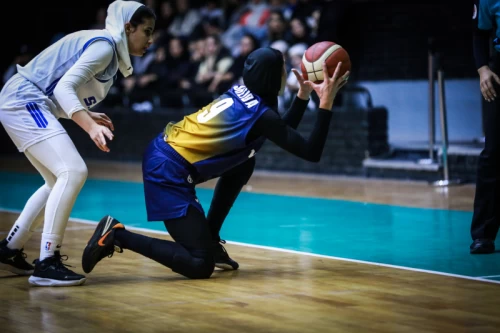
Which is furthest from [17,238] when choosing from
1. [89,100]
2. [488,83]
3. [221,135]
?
[488,83]

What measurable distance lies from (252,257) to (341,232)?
135 cm

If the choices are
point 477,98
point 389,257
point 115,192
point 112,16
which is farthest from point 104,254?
point 477,98

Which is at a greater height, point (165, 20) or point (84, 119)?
point (84, 119)

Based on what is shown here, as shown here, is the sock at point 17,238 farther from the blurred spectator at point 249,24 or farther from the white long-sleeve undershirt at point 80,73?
the blurred spectator at point 249,24

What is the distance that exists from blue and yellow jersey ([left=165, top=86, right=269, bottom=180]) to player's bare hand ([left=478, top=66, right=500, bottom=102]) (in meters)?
1.59

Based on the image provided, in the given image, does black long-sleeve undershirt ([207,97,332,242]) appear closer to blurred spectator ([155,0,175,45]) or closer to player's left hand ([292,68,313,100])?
player's left hand ([292,68,313,100])

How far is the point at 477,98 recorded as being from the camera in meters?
11.5

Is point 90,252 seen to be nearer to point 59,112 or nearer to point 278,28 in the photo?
point 59,112

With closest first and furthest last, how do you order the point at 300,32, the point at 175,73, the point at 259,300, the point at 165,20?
1. the point at 259,300
2. the point at 300,32
3. the point at 175,73
4. the point at 165,20

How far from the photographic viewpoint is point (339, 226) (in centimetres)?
760

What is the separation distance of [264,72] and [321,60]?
32cm

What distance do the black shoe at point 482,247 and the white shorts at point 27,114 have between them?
2.70 meters

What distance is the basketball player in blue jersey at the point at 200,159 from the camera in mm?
5070

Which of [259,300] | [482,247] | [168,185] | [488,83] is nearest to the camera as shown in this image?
[259,300]
